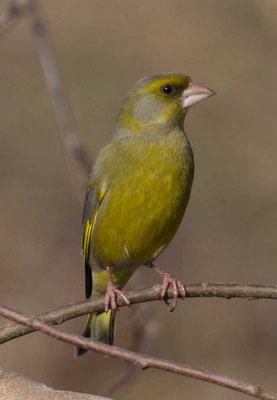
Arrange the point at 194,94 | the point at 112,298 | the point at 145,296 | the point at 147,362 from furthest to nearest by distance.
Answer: the point at 194,94 < the point at 112,298 < the point at 145,296 < the point at 147,362

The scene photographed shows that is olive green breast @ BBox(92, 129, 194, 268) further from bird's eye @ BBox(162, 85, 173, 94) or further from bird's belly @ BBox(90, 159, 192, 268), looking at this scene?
bird's eye @ BBox(162, 85, 173, 94)

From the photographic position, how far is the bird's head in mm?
5992

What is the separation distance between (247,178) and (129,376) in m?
7.58

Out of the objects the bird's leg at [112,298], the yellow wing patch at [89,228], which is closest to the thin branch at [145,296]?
the bird's leg at [112,298]

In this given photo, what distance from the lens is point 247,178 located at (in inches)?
492

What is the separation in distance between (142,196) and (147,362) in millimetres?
2595

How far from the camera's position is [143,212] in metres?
5.55

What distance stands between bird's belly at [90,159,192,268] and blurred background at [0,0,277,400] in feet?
7.28

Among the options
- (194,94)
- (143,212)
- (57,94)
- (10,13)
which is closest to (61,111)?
(57,94)

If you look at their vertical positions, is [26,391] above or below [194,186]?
above

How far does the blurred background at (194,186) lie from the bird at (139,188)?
6.49 feet

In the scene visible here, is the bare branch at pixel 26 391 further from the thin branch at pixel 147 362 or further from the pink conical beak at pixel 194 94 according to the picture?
the pink conical beak at pixel 194 94

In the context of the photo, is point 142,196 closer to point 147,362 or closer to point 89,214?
point 89,214

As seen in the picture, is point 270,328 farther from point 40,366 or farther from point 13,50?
point 13,50
